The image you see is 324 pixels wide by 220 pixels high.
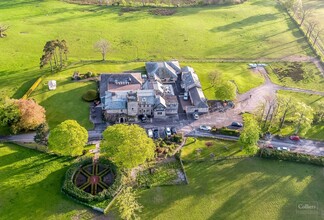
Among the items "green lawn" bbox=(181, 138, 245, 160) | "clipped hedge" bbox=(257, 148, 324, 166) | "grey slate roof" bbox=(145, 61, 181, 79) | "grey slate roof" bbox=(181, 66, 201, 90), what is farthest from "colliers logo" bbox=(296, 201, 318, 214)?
"grey slate roof" bbox=(145, 61, 181, 79)

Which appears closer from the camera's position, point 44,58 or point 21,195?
point 21,195

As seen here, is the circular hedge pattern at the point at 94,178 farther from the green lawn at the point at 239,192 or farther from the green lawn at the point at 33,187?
the green lawn at the point at 239,192

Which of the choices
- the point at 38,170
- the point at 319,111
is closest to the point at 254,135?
the point at 319,111

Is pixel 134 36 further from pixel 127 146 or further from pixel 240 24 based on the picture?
pixel 127 146

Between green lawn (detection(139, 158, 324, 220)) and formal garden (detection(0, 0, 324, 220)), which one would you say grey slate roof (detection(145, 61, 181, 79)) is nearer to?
formal garden (detection(0, 0, 324, 220))

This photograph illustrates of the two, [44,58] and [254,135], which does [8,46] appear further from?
[254,135]
